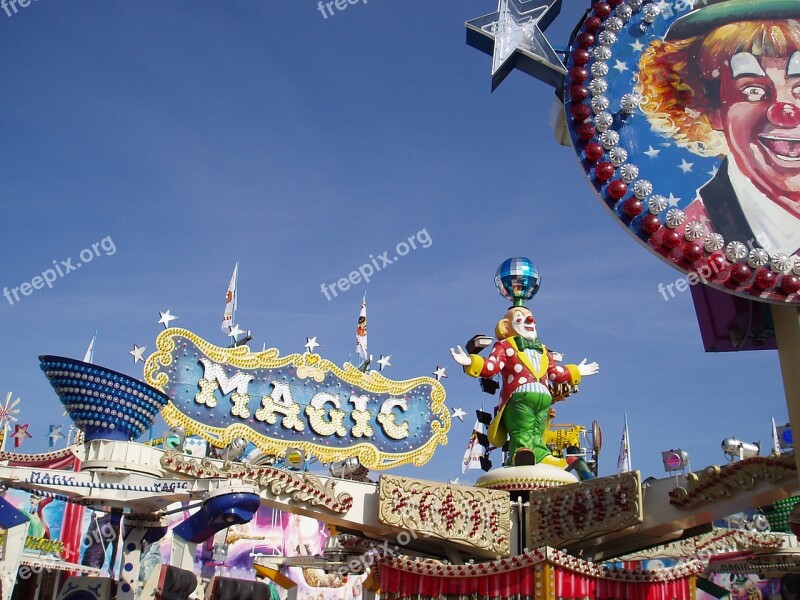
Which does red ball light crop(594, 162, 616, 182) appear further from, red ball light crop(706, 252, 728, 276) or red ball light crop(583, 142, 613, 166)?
red ball light crop(706, 252, 728, 276)

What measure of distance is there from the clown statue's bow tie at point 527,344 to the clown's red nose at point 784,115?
19.4 feet

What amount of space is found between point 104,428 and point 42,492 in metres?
1.53

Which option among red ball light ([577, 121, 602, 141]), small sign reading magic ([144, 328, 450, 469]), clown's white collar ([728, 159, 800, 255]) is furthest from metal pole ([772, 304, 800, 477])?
small sign reading magic ([144, 328, 450, 469])

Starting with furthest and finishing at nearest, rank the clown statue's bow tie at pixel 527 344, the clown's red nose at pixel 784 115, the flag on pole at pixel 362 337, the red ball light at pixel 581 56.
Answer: the flag on pole at pixel 362 337, the clown statue's bow tie at pixel 527 344, the red ball light at pixel 581 56, the clown's red nose at pixel 784 115

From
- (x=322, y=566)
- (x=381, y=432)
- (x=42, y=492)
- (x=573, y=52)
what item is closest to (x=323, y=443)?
(x=381, y=432)

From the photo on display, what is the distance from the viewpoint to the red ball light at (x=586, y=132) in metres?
11.7

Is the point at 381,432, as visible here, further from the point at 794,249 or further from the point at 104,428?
the point at 794,249

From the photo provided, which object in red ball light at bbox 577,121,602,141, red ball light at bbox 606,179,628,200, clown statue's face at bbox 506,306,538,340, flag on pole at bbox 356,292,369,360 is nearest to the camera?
red ball light at bbox 606,179,628,200

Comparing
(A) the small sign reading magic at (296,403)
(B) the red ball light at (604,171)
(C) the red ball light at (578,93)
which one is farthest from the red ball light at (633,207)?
(A) the small sign reading magic at (296,403)

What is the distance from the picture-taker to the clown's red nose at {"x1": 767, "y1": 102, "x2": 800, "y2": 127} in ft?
38.7

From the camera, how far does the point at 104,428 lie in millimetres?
11711

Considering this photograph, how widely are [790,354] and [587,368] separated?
5.58 m

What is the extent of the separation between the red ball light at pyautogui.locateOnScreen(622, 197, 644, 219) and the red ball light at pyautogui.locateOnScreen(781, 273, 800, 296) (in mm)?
2102

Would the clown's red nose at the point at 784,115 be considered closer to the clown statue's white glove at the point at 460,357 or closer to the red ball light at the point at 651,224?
the red ball light at the point at 651,224
